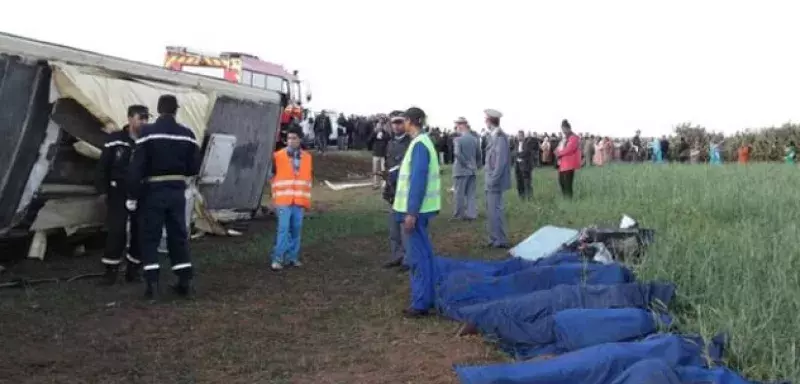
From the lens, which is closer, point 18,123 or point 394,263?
point 18,123

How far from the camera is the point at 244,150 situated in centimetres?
1269

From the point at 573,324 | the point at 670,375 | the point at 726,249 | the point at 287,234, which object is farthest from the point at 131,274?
the point at 670,375

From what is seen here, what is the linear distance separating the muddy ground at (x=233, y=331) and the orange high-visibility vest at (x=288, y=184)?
79cm

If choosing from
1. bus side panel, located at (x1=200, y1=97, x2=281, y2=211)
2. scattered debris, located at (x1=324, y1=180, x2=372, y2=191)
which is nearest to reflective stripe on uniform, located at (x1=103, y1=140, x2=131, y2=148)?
bus side panel, located at (x1=200, y1=97, x2=281, y2=211)

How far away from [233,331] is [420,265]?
5.36ft

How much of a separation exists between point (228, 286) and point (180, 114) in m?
2.81

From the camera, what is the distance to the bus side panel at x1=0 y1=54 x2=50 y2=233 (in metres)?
7.97

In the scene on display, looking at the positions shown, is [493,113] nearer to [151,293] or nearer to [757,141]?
[151,293]

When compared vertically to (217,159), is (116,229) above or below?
below

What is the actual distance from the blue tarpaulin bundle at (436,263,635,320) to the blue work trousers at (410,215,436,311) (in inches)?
5.9

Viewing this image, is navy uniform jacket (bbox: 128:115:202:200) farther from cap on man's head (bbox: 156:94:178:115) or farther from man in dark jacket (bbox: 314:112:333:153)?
man in dark jacket (bbox: 314:112:333:153)

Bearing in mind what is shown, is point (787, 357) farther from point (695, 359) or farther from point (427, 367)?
point (427, 367)

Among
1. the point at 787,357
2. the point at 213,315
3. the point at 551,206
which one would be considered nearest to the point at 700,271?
the point at 787,357

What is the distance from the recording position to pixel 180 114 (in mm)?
10180
